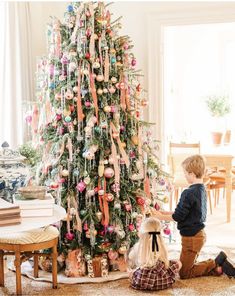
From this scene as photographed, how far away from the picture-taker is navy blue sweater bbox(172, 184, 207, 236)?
352cm

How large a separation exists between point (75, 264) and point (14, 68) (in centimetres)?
197

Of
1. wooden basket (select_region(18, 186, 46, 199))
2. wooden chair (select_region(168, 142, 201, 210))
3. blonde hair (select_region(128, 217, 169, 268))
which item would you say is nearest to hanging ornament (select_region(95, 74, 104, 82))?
blonde hair (select_region(128, 217, 169, 268))

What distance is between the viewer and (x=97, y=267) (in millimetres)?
3660

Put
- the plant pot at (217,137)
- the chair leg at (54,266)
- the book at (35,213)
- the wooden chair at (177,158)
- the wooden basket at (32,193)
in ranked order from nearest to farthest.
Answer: the book at (35,213) < the wooden basket at (32,193) < the chair leg at (54,266) < the wooden chair at (177,158) < the plant pot at (217,137)

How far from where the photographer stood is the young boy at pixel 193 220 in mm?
3527

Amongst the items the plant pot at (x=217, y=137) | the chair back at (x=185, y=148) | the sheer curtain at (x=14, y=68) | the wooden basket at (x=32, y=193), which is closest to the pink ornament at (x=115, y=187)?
the wooden basket at (x=32, y=193)

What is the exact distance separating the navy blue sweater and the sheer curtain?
1841 millimetres

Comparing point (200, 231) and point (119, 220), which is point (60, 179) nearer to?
point (119, 220)

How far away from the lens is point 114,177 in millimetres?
3652

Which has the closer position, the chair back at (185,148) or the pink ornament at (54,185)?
the pink ornament at (54,185)

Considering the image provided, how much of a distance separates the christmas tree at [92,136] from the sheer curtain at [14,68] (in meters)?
0.90

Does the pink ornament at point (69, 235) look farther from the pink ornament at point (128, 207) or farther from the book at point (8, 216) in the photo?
the book at point (8, 216)

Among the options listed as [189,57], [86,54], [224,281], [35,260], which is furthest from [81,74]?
[189,57]

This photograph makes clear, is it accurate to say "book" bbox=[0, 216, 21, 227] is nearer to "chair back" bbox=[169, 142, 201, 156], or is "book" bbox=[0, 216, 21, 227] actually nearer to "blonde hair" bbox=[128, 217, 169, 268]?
"blonde hair" bbox=[128, 217, 169, 268]
